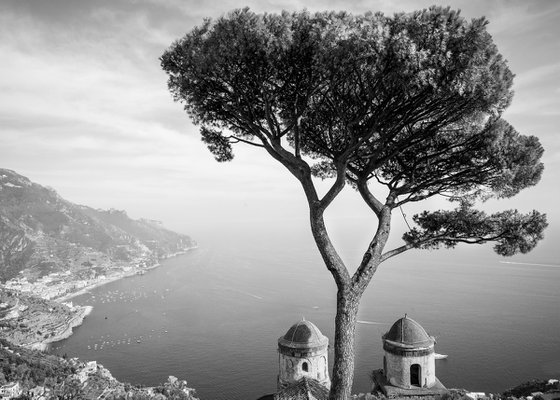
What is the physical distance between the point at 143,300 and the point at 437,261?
84357 millimetres

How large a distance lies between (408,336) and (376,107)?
9.92 metres

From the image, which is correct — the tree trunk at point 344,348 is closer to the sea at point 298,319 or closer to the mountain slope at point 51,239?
the sea at point 298,319

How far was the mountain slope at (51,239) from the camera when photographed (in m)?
134

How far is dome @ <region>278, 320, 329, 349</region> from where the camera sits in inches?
555

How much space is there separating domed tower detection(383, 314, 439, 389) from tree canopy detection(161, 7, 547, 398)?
703cm

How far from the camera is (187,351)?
1966 inches

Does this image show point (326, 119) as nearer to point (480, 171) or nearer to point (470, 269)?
point (480, 171)

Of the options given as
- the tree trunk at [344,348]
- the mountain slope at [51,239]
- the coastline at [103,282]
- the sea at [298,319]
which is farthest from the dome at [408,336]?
the mountain slope at [51,239]

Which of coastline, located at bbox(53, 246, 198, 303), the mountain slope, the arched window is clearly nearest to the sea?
coastline, located at bbox(53, 246, 198, 303)

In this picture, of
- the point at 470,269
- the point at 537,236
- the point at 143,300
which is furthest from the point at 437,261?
the point at 537,236

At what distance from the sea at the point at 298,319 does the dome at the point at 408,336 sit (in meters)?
24.1

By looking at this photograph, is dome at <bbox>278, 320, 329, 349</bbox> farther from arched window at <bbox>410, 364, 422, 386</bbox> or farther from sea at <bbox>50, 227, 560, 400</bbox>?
sea at <bbox>50, 227, 560, 400</bbox>

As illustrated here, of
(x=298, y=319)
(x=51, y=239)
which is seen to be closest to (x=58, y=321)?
(x=298, y=319)

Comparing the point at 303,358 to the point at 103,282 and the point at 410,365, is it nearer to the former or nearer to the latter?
the point at 410,365
